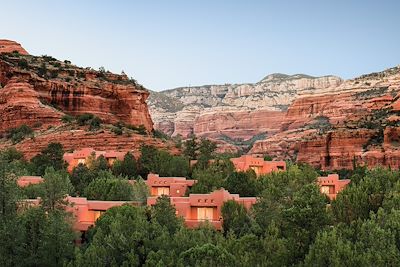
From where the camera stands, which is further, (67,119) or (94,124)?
(67,119)

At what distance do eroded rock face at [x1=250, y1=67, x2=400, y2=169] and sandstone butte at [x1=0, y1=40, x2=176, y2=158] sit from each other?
3069 cm

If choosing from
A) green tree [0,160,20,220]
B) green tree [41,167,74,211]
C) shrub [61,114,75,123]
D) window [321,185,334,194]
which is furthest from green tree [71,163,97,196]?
window [321,185,334,194]

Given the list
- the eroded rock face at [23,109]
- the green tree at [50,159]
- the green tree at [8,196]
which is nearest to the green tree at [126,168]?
the green tree at [50,159]

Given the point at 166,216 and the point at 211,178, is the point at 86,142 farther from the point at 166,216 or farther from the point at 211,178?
the point at 166,216

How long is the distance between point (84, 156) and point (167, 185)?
13068mm

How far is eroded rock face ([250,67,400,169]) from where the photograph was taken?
3317 inches

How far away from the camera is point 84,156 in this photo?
180ft

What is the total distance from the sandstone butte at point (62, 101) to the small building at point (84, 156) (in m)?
3.81

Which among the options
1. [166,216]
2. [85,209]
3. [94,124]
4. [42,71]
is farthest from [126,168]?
[42,71]

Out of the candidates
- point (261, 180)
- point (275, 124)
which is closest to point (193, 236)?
point (261, 180)

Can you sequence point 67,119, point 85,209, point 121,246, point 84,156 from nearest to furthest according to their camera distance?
point 121,246 → point 85,209 → point 84,156 → point 67,119

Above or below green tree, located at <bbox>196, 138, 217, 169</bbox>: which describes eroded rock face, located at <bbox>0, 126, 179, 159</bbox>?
above

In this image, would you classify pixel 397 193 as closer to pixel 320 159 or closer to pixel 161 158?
pixel 161 158

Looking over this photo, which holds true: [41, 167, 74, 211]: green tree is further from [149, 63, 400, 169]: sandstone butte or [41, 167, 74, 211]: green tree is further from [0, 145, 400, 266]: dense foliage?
[149, 63, 400, 169]: sandstone butte
